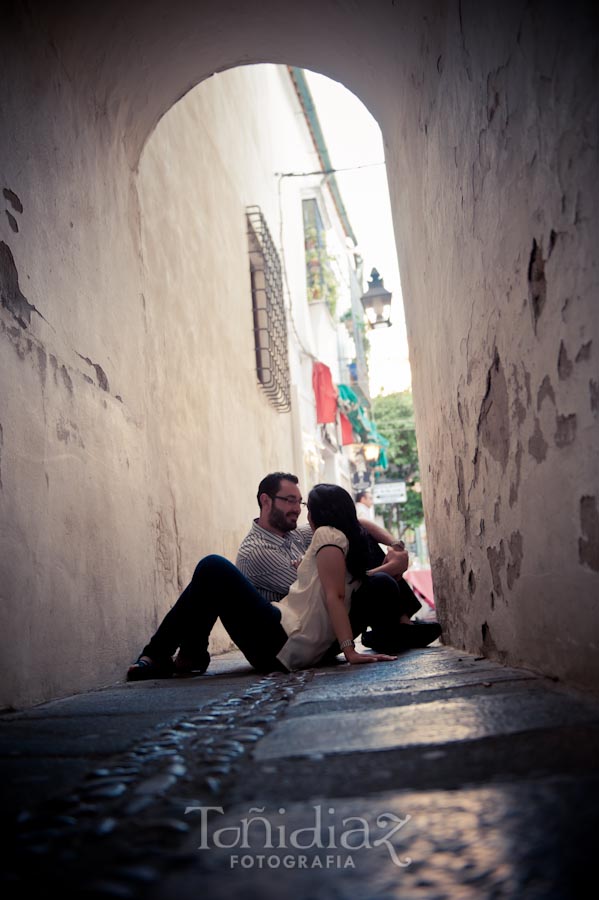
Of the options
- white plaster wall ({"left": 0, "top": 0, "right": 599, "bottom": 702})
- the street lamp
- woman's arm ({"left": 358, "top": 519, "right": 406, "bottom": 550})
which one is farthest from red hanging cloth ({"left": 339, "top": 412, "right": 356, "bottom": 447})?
woman's arm ({"left": 358, "top": 519, "right": 406, "bottom": 550})

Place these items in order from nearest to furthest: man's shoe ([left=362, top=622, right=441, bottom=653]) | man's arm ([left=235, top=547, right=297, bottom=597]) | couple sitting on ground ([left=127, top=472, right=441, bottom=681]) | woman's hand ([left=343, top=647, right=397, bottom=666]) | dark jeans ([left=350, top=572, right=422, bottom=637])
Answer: woman's hand ([left=343, top=647, right=397, bottom=666]) < couple sitting on ground ([left=127, top=472, right=441, bottom=681]) < dark jeans ([left=350, top=572, right=422, bottom=637]) < man's shoe ([left=362, top=622, right=441, bottom=653]) < man's arm ([left=235, top=547, right=297, bottom=597])

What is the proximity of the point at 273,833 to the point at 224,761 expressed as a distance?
0.44 metres

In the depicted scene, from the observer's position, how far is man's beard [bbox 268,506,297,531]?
165 inches

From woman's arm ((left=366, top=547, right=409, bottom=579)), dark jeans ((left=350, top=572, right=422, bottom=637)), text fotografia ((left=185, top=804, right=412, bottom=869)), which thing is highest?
text fotografia ((left=185, top=804, right=412, bottom=869))

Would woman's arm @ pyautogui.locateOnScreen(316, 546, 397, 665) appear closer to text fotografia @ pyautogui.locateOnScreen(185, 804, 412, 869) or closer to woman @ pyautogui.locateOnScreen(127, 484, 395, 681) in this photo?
woman @ pyautogui.locateOnScreen(127, 484, 395, 681)

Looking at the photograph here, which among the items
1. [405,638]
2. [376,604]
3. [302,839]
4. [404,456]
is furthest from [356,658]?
[404,456]

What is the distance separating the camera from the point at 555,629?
6.79 ft

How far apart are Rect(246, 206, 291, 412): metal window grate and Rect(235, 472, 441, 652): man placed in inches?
204

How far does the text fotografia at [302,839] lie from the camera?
0.96 m

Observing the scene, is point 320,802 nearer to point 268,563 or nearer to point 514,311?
point 514,311

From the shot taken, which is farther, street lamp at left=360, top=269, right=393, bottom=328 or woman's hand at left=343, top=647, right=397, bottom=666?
street lamp at left=360, top=269, right=393, bottom=328

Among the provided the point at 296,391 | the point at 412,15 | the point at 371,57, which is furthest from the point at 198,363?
the point at 296,391

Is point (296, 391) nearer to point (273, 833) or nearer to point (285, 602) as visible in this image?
point (285, 602)

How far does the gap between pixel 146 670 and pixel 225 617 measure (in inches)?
15.7
